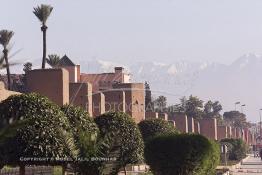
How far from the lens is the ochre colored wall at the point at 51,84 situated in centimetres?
3173

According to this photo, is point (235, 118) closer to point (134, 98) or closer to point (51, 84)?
point (134, 98)

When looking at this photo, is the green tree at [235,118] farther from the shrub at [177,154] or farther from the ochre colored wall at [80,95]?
the shrub at [177,154]

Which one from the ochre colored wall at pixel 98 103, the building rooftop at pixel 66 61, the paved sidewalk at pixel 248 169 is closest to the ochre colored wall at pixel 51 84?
the ochre colored wall at pixel 98 103

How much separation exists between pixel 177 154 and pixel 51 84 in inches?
456

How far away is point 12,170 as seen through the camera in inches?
827

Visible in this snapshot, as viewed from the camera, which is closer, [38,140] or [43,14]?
[38,140]

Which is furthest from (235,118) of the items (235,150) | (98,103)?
(98,103)

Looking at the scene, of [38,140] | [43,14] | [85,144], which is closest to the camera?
[38,140]

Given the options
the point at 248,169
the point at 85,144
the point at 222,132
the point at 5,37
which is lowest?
the point at 248,169

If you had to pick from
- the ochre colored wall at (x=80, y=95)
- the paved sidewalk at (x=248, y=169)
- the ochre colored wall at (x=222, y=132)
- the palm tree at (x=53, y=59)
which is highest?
the palm tree at (x=53, y=59)

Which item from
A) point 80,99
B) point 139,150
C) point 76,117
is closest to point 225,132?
point 80,99

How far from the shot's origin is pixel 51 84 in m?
31.8

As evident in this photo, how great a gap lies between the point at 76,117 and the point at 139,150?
6634 mm

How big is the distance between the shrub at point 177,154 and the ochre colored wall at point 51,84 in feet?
32.5
